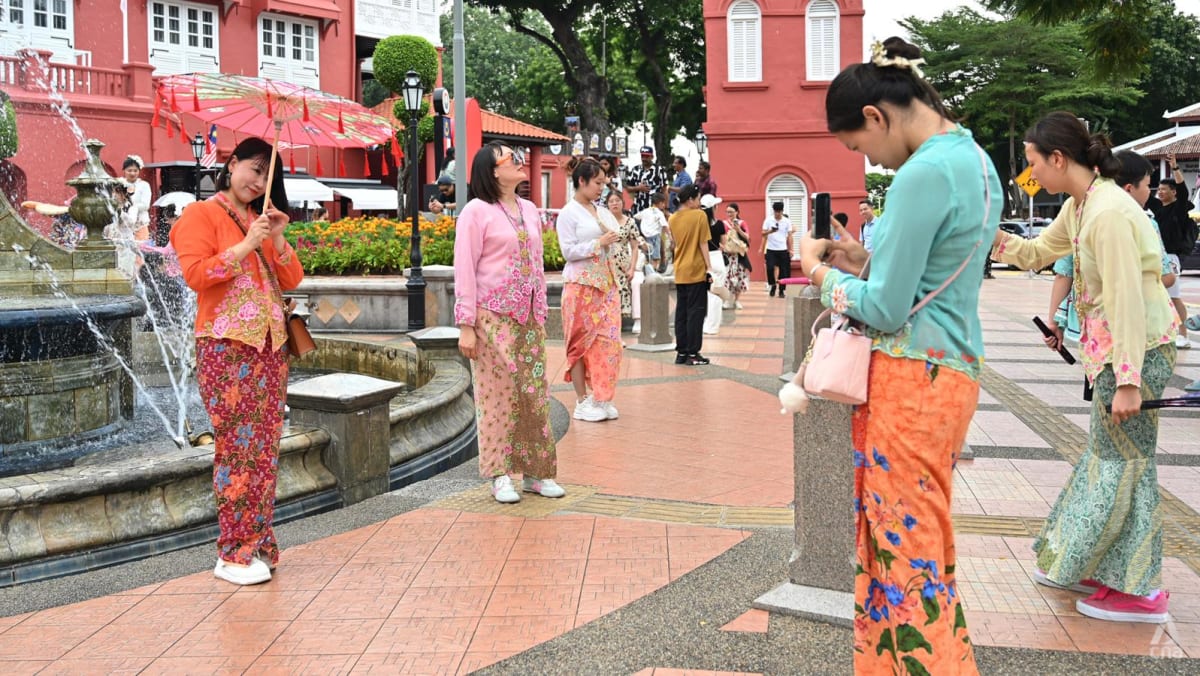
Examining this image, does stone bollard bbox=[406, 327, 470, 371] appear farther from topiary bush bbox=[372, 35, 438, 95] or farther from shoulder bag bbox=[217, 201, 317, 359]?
topiary bush bbox=[372, 35, 438, 95]

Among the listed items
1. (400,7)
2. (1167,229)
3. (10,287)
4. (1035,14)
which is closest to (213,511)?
(10,287)

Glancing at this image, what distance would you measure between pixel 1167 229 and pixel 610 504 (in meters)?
8.04

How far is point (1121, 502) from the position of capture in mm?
4016

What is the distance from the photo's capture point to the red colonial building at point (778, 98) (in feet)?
87.8

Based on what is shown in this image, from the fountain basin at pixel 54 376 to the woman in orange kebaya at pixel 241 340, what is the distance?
9.33 ft

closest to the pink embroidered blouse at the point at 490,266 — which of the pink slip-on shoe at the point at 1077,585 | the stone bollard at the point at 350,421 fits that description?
the stone bollard at the point at 350,421

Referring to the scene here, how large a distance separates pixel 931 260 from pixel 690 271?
26.8 ft

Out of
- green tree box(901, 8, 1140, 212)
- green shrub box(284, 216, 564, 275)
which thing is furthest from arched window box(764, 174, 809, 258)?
green tree box(901, 8, 1140, 212)

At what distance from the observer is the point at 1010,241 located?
441 cm

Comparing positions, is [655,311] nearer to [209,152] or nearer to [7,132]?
[7,132]

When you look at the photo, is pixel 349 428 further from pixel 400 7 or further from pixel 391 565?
pixel 400 7

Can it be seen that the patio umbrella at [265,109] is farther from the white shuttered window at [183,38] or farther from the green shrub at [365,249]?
the white shuttered window at [183,38]

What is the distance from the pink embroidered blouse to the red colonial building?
21.5 meters

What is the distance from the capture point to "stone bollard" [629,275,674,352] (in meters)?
12.6
